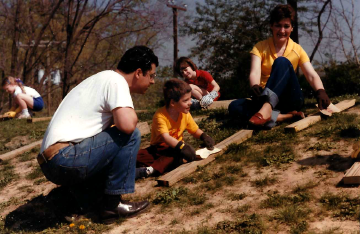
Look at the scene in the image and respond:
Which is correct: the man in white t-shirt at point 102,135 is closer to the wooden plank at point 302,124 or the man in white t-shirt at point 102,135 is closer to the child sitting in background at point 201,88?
the wooden plank at point 302,124

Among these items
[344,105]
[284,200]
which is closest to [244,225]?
[284,200]

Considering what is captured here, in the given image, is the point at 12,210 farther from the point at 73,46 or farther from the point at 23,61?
the point at 23,61

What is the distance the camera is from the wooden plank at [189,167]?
4379 mm

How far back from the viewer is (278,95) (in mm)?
5473

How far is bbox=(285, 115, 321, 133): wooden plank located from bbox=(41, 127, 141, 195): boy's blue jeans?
7.51 feet

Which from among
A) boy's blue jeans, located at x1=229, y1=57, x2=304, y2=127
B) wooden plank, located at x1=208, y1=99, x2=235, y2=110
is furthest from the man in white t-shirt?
wooden plank, located at x1=208, y1=99, x2=235, y2=110

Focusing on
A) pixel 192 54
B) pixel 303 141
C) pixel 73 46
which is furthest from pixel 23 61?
pixel 303 141

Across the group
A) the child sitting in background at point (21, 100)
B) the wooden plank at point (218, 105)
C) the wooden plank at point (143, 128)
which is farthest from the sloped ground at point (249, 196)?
the child sitting in background at point (21, 100)

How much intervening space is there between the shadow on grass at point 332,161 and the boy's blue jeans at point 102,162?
5.96 feet

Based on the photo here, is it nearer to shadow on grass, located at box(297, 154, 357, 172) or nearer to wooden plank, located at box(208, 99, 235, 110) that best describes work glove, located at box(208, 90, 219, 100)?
wooden plank, located at box(208, 99, 235, 110)

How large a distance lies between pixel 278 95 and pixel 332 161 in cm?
146

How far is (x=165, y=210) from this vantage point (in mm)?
3848

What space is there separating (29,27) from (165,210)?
40.5 feet

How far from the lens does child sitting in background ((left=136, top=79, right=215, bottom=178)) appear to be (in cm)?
471
